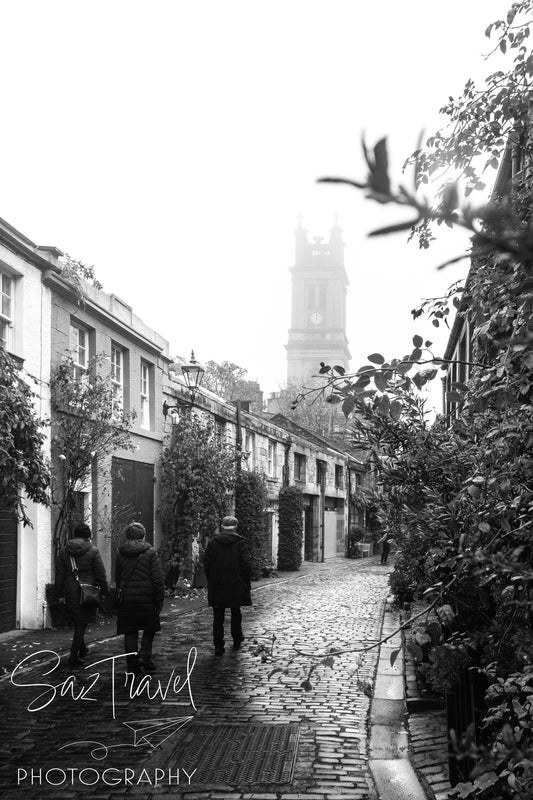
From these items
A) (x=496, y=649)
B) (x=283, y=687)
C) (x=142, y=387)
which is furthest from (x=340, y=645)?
(x=142, y=387)

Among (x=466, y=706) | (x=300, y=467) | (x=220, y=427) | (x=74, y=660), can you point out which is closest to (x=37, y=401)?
(x=74, y=660)

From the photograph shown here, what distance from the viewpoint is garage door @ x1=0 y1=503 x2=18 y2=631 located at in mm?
12117

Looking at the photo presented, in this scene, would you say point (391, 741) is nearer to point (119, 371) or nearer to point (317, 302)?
point (119, 371)

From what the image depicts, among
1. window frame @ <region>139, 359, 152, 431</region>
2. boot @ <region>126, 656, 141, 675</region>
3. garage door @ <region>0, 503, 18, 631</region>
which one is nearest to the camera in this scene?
boot @ <region>126, 656, 141, 675</region>

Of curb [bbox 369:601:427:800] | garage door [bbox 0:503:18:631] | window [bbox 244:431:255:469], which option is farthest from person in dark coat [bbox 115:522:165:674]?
window [bbox 244:431:255:469]

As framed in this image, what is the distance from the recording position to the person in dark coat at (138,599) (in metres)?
8.73

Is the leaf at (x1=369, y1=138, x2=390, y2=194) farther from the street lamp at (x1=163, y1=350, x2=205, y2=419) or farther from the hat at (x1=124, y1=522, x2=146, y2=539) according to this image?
the street lamp at (x1=163, y1=350, x2=205, y2=419)

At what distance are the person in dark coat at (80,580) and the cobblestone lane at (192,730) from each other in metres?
0.30

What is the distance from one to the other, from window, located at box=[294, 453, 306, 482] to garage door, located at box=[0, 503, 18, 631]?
73.0ft

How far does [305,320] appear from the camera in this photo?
12288 centimetres

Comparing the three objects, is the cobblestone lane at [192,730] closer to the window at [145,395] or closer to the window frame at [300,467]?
the window at [145,395]

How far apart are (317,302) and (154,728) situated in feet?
390

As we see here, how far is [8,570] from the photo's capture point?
12.3m

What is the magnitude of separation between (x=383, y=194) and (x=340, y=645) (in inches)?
407
